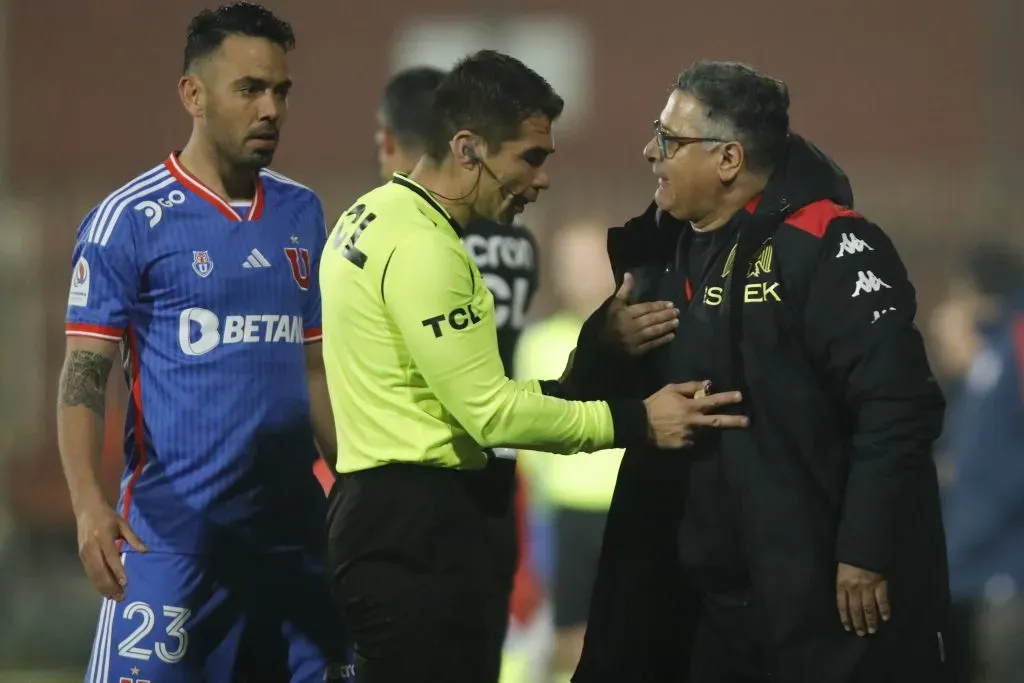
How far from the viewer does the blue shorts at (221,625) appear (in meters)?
4.20

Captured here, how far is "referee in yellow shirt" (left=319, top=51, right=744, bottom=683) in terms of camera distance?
359 centimetres

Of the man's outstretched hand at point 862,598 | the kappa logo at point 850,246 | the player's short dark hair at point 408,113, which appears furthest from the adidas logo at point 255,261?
the man's outstretched hand at point 862,598

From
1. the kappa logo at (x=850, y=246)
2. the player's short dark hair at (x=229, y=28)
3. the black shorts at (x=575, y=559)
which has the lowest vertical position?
the black shorts at (x=575, y=559)

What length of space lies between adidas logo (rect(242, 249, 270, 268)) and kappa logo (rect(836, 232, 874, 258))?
150 centimetres

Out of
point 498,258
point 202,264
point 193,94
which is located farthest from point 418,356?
point 498,258

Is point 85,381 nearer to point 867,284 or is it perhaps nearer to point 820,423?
point 820,423

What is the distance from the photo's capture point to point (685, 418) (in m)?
3.74

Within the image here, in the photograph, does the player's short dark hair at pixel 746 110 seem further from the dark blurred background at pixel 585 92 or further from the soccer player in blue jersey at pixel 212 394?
the dark blurred background at pixel 585 92

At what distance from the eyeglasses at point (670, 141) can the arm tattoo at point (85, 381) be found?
4.82 feet

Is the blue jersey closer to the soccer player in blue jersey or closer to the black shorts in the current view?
the soccer player in blue jersey

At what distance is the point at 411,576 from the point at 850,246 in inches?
47.0

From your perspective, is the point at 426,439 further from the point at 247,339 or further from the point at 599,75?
the point at 599,75

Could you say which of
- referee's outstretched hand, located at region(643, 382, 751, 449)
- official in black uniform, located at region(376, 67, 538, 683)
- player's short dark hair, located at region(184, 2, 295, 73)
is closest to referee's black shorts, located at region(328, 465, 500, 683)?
referee's outstretched hand, located at region(643, 382, 751, 449)

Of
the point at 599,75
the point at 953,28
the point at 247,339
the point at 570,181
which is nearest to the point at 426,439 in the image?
the point at 247,339
